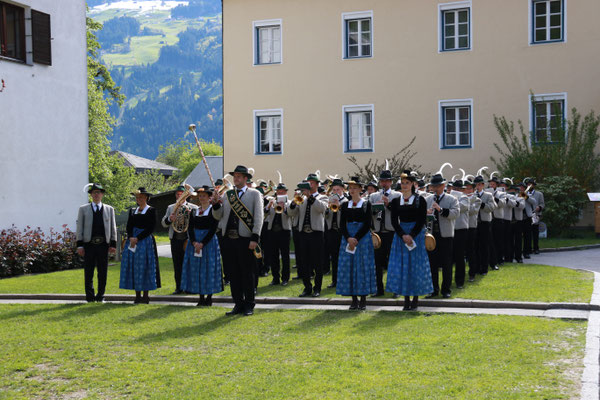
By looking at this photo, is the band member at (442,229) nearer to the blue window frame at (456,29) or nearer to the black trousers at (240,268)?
the black trousers at (240,268)

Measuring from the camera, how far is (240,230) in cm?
1067

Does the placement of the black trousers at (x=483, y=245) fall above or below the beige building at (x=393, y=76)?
below

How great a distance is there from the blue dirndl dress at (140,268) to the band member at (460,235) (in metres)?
5.50

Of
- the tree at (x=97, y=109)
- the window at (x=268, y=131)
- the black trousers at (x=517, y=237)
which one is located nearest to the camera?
the black trousers at (x=517, y=237)

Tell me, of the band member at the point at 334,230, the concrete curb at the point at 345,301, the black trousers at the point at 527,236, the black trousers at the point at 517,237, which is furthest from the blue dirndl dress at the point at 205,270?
the black trousers at the point at 527,236

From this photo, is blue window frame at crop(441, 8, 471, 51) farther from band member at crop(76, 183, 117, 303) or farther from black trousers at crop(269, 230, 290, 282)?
band member at crop(76, 183, 117, 303)

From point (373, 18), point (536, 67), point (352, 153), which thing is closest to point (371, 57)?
point (373, 18)

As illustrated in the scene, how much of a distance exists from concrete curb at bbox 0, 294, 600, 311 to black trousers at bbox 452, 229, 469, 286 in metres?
1.78

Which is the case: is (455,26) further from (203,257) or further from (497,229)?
(203,257)

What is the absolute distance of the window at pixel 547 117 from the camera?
2339 cm

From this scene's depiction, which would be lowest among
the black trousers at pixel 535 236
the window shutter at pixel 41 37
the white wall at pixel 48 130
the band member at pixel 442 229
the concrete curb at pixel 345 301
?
the concrete curb at pixel 345 301

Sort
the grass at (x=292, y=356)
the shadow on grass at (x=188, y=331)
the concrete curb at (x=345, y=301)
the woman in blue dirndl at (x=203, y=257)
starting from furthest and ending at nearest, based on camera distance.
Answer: the woman in blue dirndl at (x=203, y=257) < the concrete curb at (x=345, y=301) < the shadow on grass at (x=188, y=331) < the grass at (x=292, y=356)

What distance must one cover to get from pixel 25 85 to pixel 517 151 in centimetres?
1567

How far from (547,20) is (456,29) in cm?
309
